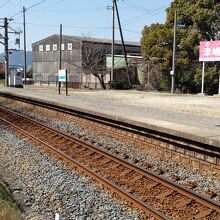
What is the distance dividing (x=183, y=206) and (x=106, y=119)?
26.5 feet

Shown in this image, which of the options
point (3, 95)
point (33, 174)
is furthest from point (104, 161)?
point (3, 95)

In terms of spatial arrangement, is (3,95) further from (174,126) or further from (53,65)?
(53,65)

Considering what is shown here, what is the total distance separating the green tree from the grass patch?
3164cm

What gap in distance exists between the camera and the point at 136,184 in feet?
28.2

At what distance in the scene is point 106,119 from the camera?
1503 cm

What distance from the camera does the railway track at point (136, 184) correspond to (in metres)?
6.96

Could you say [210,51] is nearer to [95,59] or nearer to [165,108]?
[165,108]

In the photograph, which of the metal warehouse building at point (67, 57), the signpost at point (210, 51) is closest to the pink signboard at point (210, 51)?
the signpost at point (210, 51)

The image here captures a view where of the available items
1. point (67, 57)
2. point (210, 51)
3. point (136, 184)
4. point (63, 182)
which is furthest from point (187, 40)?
point (63, 182)

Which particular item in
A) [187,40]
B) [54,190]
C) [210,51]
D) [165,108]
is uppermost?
[187,40]

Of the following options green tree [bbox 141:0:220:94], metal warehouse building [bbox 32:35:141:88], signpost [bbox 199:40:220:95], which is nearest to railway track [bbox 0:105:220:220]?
signpost [bbox 199:40:220:95]

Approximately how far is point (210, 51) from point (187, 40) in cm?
664

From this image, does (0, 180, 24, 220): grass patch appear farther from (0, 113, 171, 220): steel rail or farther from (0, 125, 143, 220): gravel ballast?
(0, 113, 171, 220): steel rail

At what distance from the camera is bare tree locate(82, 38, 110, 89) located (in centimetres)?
5508
